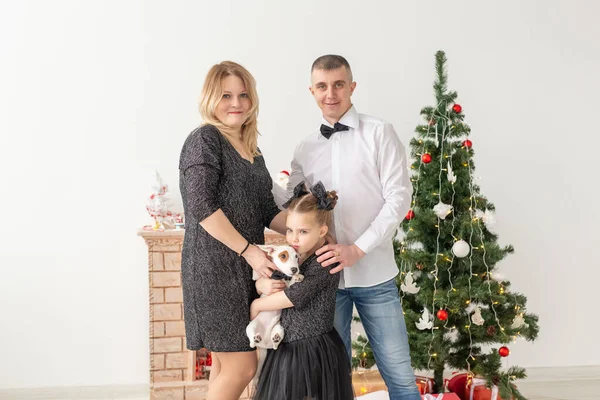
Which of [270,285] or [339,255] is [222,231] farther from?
[339,255]

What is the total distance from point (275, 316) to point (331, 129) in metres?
0.75

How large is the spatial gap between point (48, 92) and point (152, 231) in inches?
44.2

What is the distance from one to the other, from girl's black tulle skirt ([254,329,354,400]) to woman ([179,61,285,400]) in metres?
0.08

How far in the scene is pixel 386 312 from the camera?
2094mm

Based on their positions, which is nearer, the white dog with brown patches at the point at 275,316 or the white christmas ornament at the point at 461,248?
the white dog with brown patches at the point at 275,316

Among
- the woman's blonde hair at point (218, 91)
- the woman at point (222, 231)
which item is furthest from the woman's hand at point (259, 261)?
the woman's blonde hair at point (218, 91)

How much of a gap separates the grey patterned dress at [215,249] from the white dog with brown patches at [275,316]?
1.6 inches

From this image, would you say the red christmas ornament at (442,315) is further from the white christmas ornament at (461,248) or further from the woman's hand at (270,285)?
the woman's hand at (270,285)

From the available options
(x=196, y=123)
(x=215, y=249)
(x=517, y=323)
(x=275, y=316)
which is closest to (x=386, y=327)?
(x=275, y=316)

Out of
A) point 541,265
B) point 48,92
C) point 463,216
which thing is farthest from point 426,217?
point 48,92

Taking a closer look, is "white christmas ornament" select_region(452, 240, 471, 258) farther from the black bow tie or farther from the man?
the black bow tie

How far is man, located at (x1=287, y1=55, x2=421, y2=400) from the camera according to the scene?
2086 millimetres

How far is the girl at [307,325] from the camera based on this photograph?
5.76 ft

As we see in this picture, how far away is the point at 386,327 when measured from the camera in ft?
6.88
